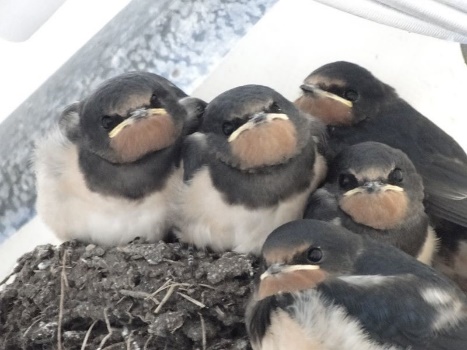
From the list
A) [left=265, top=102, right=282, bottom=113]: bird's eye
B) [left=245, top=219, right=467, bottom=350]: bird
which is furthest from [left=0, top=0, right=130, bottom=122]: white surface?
[left=245, top=219, right=467, bottom=350]: bird

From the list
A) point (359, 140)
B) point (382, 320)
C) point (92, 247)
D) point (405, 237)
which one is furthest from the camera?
point (359, 140)

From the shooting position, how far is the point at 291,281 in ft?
6.45

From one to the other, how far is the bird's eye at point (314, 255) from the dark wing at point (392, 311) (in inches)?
Result: 3.6

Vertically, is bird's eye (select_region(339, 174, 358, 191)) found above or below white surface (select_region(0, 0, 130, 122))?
below

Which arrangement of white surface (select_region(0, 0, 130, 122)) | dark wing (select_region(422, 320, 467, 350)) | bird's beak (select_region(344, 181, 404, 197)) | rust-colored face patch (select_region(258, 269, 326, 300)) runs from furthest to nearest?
white surface (select_region(0, 0, 130, 122)), bird's beak (select_region(344, 181, 404, 197)), rust-colored face patch (select_region(258, 269, 326, 300)), dark wing (select_region(422, 320, 467, 350))

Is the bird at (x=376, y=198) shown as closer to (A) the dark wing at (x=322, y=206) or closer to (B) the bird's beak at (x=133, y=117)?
(A) the dark wing at (x=322, y=206)

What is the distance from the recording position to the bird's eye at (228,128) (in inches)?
93.3

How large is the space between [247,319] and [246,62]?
4.27 ft

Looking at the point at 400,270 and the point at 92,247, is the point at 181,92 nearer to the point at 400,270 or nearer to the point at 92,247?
the point at 92,247

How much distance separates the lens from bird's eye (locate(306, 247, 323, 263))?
80.4 inches

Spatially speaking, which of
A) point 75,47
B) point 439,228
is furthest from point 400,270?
point 75,47

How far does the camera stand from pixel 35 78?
129 inches

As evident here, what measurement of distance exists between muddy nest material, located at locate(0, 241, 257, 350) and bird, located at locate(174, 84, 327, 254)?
0.08 meters

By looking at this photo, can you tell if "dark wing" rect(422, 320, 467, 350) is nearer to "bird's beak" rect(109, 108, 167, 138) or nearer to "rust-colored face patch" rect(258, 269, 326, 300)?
"rust-colored face patch" rect(258, 269, 326, 300)
